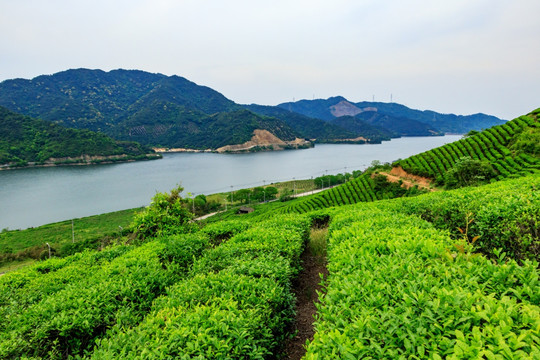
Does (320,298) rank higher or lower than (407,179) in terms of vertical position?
higher

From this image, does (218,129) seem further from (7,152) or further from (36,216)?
(36,216)

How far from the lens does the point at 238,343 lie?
252 cm

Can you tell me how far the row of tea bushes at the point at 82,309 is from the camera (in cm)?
329

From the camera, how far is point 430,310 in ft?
6.98

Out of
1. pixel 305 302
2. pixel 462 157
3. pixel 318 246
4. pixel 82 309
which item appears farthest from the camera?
pixel 462 157

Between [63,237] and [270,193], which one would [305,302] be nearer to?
[63,237]

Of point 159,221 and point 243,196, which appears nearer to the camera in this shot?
point 159,221

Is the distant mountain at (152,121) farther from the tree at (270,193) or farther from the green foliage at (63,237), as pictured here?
the green foliage at (63,237)

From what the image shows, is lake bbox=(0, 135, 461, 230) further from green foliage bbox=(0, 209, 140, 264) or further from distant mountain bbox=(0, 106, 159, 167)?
green foliage bbox=(0, 209, 140, 264)

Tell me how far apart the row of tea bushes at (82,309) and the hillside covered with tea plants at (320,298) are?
0.02m

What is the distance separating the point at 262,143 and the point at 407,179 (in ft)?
386

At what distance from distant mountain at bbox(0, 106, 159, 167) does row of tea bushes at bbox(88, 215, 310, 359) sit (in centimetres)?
11396

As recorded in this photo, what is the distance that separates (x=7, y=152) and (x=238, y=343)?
121 meters

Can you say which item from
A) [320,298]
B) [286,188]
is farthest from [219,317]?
[286,188]
